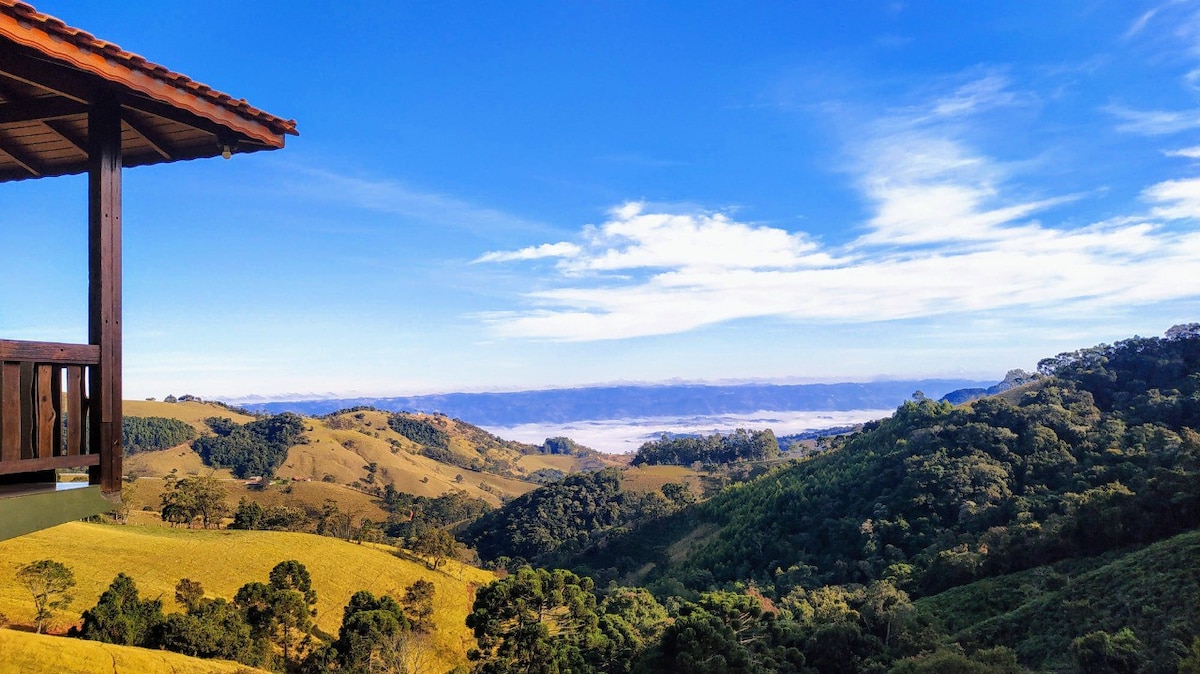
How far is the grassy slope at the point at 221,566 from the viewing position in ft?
108

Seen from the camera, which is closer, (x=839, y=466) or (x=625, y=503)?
(x=839, y=466)

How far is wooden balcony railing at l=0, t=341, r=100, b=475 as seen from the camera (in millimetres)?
4035

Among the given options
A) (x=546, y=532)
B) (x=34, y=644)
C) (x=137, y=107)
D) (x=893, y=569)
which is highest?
(x=137, y=107)

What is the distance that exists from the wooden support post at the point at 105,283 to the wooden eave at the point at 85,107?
28 cm

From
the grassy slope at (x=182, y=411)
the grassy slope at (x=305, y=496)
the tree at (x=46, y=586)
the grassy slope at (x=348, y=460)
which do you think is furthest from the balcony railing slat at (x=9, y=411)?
the grassy slope at (x=182, y=411)

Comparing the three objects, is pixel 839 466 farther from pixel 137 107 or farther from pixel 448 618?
pixel 137 107

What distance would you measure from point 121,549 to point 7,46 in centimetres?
4441

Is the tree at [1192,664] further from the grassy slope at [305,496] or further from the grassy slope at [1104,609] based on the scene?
the grassy slope at [305,496]

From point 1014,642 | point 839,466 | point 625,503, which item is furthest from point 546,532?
point 1014,642

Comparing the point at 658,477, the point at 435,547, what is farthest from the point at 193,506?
the point at 658,477

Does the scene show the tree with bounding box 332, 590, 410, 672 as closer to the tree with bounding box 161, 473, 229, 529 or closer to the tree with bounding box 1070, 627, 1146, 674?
the tree with bounding box 1070, 627, 1146, 674

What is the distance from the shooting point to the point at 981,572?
35.6m

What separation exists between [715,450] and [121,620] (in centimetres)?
9998

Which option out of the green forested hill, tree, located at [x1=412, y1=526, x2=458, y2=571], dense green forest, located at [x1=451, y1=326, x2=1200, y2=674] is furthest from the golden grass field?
tree, located at [x1=412, y1=526, x2=458, y2=571]
